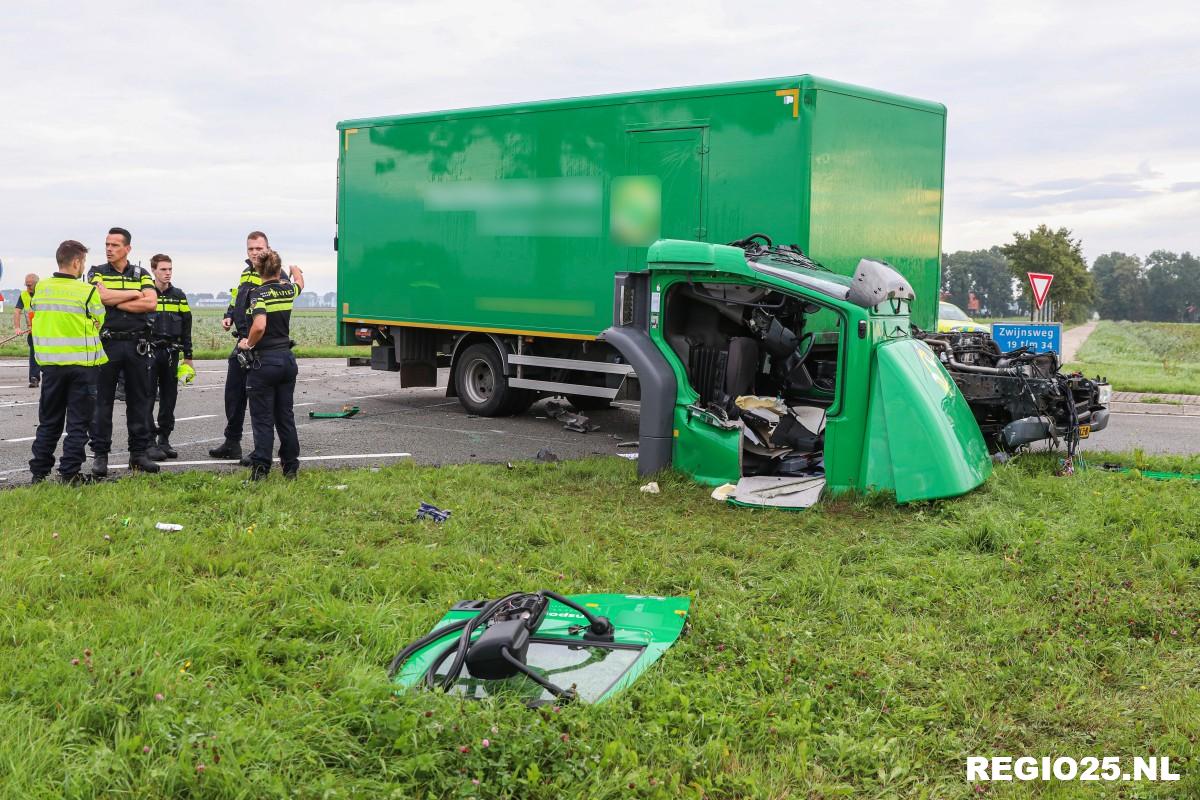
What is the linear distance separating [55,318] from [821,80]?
21.7 feet

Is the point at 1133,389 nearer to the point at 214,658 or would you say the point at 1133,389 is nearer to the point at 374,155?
the point at 374,155

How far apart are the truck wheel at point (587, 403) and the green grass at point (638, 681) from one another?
571cm

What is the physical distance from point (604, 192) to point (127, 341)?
4863 millimetres

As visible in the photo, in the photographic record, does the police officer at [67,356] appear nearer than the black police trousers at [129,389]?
Yes

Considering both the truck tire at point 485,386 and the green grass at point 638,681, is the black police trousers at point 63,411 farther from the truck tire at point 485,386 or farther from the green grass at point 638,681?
the truck tire at point 485,386

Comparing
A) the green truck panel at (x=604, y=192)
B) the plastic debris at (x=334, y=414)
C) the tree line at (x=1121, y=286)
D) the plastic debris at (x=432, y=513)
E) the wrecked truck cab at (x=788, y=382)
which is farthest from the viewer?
the tree line at (x=1121, y=286)

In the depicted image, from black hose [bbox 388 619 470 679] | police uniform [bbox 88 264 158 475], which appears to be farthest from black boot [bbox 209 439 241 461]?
black hose [bbox 388 619 470 679]

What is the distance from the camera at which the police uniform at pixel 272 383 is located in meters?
8.05

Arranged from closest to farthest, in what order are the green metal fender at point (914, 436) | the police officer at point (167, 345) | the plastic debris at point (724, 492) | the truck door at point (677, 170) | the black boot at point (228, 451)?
the green metal fender at point (914, 436)
the plastic debris at point (724, 492)
the black boot at point (228, 451)
the police officer at point (167, 345)
the truck door at point (677, 170)

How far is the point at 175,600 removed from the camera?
4848 mm

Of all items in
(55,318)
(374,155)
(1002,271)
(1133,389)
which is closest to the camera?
(55,318)

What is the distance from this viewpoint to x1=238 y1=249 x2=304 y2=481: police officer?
805cm

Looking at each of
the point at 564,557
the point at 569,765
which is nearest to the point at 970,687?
the point at 569,765

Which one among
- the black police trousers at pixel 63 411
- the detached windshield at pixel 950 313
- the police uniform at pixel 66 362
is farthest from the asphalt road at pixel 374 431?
the detached windshield at pixel 950 313
